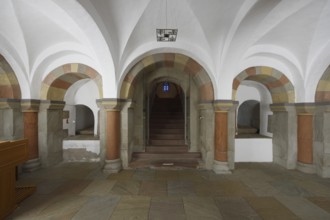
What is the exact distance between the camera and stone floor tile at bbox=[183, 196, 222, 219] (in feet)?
8.49

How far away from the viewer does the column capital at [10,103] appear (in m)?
4.20

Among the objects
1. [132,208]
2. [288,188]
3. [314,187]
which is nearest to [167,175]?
[132,208]

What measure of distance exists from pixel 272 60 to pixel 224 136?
2.34m

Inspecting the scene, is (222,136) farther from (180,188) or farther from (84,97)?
(84,97)

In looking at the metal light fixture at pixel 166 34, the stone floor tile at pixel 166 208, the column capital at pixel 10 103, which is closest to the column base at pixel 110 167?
the stone floor tile at pixel 166 208

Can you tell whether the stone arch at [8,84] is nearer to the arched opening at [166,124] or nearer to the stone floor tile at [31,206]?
the stone floor tile at [31,206]

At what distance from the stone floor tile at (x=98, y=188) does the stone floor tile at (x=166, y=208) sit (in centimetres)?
96

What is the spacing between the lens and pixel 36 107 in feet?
14.9

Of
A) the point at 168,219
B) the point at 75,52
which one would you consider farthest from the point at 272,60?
the point at 75,52

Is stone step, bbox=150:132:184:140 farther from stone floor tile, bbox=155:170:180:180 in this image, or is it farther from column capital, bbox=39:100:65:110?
column capital, bbox=39:100:65:110

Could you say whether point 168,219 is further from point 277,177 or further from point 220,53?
point 220,53

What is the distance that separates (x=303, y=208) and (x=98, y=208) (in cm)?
314

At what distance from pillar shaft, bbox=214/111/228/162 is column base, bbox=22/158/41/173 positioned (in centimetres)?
445

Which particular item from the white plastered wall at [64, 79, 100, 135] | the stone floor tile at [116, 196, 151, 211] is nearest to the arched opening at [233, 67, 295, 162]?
the stone floor tile at [116, 196, 151, 211]
